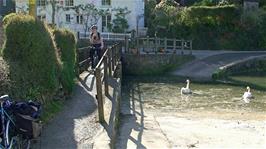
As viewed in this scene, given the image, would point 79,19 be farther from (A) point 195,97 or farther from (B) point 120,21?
(A) point 195,97

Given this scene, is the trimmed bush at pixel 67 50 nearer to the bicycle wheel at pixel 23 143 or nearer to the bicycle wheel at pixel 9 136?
the bicycle wheel at pixel 23 143

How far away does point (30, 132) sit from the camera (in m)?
6.96

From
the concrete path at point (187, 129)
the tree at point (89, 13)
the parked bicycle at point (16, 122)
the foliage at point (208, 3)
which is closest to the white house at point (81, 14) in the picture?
the tree at point (89, 13)

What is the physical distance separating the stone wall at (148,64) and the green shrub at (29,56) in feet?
75.3

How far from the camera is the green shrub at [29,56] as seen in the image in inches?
382

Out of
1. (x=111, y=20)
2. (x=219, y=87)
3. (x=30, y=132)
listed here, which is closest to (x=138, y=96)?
(x=219, y=87)

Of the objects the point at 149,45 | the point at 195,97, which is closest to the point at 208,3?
the point at 149,45

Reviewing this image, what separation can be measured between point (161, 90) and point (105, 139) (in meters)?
16.0

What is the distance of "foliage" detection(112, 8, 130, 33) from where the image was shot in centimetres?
4616

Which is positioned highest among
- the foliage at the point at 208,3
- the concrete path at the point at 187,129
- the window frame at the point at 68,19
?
the foliage at the point at 208,3

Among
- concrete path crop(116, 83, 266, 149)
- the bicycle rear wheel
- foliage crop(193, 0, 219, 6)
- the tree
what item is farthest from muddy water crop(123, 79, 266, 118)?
the tree

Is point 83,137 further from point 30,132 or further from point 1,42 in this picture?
point 1,42

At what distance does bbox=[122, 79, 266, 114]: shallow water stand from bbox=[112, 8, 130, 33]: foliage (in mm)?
17363

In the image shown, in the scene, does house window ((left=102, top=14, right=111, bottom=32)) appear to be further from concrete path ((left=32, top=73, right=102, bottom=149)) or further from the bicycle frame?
the bicycle frame
